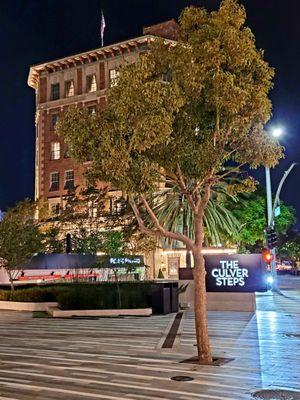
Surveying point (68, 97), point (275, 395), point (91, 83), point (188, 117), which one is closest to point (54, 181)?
point (68, 97)

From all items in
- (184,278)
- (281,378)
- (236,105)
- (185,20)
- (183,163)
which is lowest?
(281,378)

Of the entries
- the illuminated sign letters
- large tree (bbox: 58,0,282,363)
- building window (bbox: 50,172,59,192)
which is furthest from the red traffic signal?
building window (bbox: 50,172,59,192)

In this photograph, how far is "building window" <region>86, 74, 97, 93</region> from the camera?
2260 inches

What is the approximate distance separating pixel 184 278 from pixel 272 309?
4.49 metres

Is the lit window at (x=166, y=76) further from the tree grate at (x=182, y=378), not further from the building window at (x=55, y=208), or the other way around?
the building window at (x=55, y=208)

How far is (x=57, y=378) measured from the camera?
1078 centimetres

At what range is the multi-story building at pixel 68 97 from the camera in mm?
54594

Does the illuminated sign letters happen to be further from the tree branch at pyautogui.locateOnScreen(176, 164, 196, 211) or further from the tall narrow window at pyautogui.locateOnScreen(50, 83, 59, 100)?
the tall narrow window at pyautogui.locateOnScreen(50, 83, 59, 100)

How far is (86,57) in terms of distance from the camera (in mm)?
57281

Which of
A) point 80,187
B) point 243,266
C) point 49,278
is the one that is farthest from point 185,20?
point 80,187

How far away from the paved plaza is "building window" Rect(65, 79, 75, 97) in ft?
134

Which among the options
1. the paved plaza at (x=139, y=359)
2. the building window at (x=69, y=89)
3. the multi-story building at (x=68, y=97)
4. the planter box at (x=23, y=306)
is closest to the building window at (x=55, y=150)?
the multi-story building at (x=68, y=97)

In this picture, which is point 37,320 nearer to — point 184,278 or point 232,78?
point 184,278

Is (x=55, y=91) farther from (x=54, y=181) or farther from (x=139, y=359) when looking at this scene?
(x=139, y=359)
